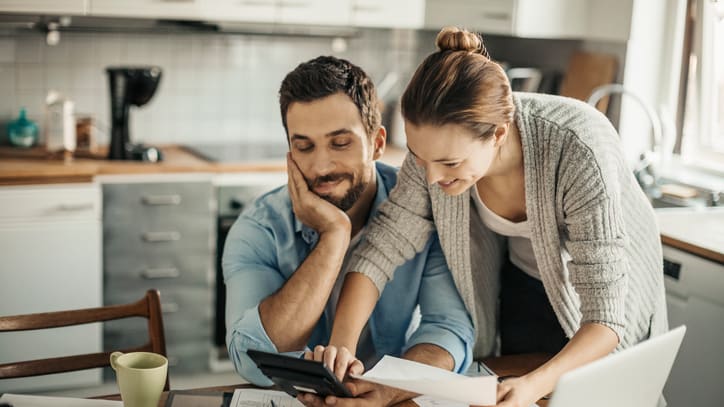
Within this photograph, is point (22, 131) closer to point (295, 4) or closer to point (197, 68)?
point (197, 68)

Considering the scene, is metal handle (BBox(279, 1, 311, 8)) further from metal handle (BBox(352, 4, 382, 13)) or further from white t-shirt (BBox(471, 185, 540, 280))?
white t-shirt (BBox(471, 185, 540, 280))

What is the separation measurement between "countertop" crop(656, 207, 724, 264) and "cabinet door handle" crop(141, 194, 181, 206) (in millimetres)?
1728

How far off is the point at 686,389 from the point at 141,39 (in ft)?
8.26

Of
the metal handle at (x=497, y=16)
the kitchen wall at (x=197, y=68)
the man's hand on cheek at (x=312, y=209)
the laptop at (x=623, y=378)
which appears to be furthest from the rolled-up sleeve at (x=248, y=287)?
the metal handle at (x=497, y=16)

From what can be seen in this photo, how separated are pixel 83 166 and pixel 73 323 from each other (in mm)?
1479

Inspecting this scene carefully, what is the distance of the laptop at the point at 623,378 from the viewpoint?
104cm

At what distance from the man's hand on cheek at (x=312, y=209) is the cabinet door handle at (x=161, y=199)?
1.51m

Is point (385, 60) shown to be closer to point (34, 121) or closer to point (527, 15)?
point (527, 15)

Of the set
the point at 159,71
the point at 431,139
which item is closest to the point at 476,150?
the point at 431,139

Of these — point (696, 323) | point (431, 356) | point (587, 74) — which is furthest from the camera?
point (587, 74)

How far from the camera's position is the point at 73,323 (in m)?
1.67

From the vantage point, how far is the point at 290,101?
5.70 feet

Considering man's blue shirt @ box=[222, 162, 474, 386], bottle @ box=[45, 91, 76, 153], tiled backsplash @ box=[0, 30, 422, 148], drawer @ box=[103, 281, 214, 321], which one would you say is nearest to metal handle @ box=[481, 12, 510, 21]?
tiled backsplash @ box=[0, 30, 422, 148]

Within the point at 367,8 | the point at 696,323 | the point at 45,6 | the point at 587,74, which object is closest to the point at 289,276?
the point at 696,323
